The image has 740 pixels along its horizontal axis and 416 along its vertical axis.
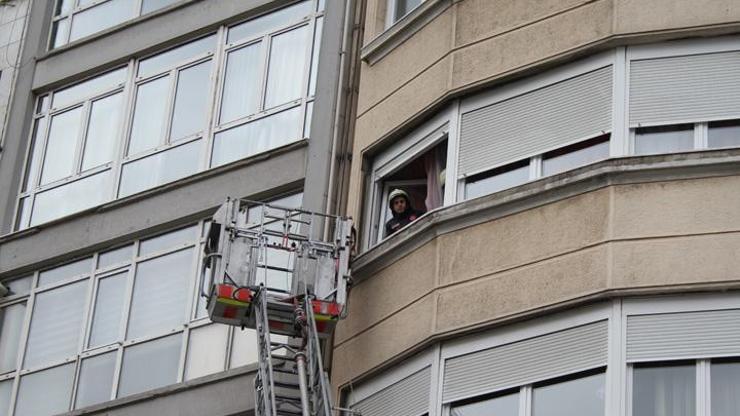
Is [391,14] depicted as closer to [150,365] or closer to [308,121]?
[308,121]

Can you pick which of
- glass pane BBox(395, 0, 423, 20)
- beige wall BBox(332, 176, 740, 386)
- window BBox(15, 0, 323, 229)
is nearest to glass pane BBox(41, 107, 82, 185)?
window BBox(15, 0, 323, 229)

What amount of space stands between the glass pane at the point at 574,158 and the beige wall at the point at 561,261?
55 centimetres

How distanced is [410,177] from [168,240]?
4.22m

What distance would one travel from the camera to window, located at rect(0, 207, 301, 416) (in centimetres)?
2181

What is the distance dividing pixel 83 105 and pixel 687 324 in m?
12.3

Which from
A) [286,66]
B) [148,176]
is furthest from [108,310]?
[286,66]

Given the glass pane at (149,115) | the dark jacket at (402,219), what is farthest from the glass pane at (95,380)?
the dark jacket at (402,219)

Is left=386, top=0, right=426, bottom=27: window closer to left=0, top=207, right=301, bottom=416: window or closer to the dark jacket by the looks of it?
left=0, top=207, right=301, bottom=416: window

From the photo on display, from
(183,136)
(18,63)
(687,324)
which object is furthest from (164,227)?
(687,324)

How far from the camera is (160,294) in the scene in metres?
22.6

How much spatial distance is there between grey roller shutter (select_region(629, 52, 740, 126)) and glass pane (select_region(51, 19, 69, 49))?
11873 millimetres

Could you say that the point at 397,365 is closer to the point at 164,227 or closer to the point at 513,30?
the point at 513,30

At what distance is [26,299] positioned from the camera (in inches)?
965

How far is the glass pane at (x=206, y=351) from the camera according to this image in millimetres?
21422
